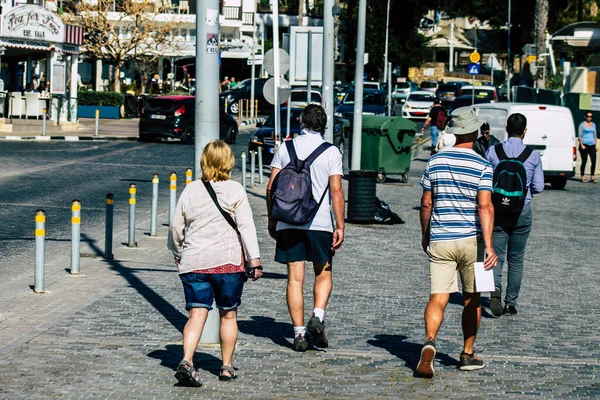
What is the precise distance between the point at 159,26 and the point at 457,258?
53531 mm

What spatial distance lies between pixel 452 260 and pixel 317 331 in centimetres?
120

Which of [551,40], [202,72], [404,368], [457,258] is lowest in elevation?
[404,368]

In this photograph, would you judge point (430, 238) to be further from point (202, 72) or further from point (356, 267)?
point (356, 267)

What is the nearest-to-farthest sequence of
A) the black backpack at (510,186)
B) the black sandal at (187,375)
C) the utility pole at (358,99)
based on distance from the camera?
1. the black sandal at (187,375)
2. the black backpack at (510,186)
3. the utility pole at (358,99)

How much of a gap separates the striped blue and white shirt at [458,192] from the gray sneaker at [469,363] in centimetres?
82

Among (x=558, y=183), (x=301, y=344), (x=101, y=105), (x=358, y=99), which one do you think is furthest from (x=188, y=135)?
(x=301, y=344)

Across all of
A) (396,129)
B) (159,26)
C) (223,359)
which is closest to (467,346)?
(223,359)

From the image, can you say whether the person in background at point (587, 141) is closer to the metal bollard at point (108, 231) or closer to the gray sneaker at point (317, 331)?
the metal bollard at point (108, 231)

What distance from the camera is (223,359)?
7.10 m

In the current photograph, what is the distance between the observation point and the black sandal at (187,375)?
22.2 ft

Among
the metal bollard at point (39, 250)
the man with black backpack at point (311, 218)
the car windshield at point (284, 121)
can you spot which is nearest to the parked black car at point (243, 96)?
the car windshield at point (284, 121)

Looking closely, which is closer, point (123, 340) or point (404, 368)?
point (404, 368)

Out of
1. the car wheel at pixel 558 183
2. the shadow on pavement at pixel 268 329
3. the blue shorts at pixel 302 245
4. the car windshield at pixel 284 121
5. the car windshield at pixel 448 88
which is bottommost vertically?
the shadow on pavement at pixel 268 329

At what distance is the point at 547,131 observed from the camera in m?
24.4
